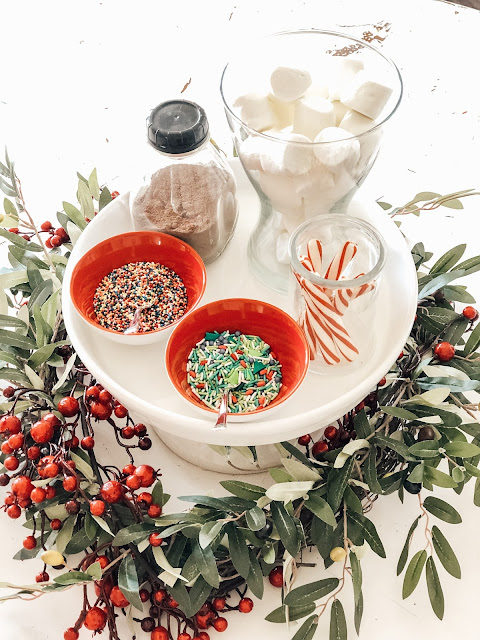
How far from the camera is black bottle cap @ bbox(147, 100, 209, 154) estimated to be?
0.62 meters

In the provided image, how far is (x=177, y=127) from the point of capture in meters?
0.63

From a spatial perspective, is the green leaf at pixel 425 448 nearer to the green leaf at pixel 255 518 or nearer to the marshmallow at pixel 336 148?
→ the green leaf at pixel 255 518

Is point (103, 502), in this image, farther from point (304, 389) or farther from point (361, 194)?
point (361, 194)

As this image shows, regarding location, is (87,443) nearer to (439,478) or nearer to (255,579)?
(255,579)

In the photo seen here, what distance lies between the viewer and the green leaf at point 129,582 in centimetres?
58

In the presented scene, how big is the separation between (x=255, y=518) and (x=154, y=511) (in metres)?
0.10

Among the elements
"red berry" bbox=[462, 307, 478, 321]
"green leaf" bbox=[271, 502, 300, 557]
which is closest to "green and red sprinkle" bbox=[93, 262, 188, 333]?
"green leaf" bbox=[271, 502, 300, 557]

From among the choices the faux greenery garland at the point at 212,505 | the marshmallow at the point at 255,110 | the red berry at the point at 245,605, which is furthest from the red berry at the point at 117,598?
the marshmallow at the point at 255,110

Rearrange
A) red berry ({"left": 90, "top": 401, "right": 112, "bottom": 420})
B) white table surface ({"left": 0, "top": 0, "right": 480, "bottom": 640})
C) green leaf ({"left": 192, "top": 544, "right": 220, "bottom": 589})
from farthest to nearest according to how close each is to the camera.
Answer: white table surface ({"left": 0, "top": 0, "right": 480, "bottom": 640}) → red berry ({"left": 90, "top": 401, "right": 112, "bottom": 420}) → green leaf ({"left": 192, "top": 544, "right": 220, "bottom": 589})

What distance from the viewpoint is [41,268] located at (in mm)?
786

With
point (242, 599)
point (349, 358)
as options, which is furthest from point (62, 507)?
point (349, 358)

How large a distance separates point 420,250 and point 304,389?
0.91ft

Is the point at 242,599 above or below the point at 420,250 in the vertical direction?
below

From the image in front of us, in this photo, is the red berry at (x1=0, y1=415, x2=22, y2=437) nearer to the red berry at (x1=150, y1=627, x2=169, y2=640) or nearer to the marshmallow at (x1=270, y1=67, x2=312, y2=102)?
the red berry at (x1=150, y1=627, x2=169, y2=640)
